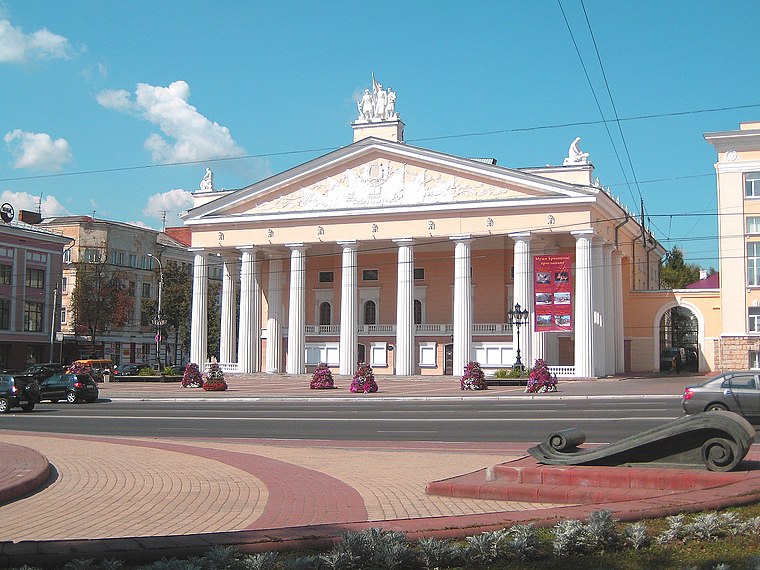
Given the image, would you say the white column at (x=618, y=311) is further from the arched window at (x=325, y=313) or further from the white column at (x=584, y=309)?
the arched window at (x=325, y=313)

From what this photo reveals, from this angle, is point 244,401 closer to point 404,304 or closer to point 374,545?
point 404,304

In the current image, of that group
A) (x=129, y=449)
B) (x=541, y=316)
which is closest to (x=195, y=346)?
(x=541, y=316)

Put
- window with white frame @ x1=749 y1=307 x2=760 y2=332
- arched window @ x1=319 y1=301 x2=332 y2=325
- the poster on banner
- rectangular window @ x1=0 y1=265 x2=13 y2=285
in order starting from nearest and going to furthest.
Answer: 1. the poster on banner
2. window with white frame @ x1=749 y1=307 x2=760 y2=332
3. arched window @ x1=319 y1=301 x2=332 y2=325
4. rectangular window @ x1=0 y1=265 x2=13 y2=285

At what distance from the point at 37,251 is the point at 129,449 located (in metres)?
62.7

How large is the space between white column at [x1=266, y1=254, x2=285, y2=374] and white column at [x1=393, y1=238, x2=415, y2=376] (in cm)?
1103

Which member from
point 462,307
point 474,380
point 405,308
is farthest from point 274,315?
point 474,380

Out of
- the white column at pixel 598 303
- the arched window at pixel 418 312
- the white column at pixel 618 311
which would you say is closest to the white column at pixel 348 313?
the arched window at pixel 418 312

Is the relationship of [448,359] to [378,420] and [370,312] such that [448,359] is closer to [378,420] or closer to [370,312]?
[370,312]

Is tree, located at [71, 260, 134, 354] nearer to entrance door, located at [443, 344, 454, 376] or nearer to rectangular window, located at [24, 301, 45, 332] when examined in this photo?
rectangular window, located at [24, 301, 45, 332]

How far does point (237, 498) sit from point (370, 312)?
2220 inches

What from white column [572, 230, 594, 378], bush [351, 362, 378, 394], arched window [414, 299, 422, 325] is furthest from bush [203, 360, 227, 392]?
white column [572, 230, 594, 378]

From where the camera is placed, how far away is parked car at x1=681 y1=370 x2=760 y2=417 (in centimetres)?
2217

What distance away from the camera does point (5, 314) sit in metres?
71.8

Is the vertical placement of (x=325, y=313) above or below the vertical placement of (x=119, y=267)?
below
